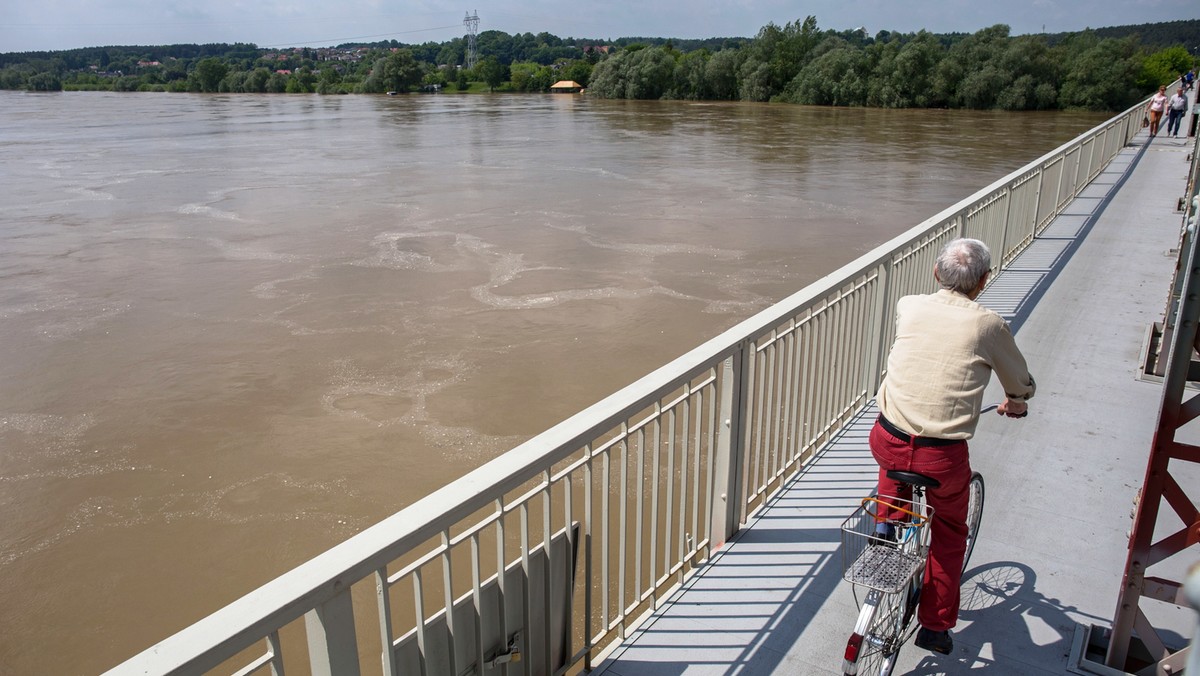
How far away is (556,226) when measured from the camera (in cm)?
2003

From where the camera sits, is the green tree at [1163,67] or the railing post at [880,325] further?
the green tree at [1163,67]

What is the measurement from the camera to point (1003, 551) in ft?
12.6

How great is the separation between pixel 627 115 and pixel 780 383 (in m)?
57.9

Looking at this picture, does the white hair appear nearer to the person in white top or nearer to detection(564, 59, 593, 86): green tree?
the person in white top

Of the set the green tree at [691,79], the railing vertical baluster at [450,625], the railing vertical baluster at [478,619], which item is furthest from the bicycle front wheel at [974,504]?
the green tree at [691,79]

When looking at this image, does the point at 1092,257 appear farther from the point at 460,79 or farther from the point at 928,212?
the point at 460,79

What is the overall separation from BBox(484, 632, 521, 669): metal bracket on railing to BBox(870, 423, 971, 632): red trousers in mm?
1328

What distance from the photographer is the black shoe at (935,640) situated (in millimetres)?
3094

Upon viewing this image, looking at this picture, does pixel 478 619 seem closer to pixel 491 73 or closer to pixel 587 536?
pixel 587 536

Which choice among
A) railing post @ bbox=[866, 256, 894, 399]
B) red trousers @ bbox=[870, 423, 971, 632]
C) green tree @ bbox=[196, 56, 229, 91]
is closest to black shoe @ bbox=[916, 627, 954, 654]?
red trousers @ bbox=[870, 423, 971, 632]

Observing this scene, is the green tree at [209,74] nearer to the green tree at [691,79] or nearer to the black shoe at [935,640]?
the green tree at [691,79]

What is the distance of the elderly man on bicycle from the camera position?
2795 mm

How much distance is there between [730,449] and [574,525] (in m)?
1.19

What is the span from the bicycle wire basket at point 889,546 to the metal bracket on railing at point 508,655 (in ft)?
3.33
